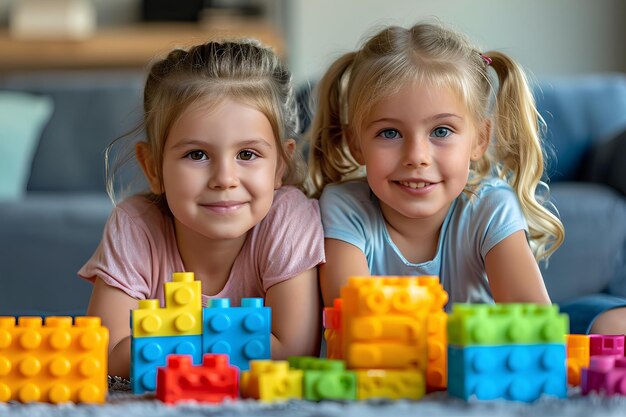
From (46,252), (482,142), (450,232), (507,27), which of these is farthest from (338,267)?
(507,27)

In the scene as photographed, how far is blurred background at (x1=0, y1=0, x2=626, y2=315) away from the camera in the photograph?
7.41 feet

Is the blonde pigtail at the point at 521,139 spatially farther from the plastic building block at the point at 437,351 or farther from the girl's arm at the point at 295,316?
the plastic building block at the point at 437,351

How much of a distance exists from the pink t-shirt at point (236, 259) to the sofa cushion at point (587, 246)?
3.47ft

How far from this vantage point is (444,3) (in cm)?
416

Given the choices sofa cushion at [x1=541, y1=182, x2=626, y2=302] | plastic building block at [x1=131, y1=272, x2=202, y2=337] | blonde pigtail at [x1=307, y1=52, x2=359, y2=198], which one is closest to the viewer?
plastic building block at [x1=131, y1=272, x2=202, y2=337]

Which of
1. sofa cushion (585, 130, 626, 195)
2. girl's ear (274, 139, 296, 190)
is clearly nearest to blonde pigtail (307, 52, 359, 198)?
girl's ear (274, 139, 296, 190)

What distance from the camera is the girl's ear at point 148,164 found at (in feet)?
4.50

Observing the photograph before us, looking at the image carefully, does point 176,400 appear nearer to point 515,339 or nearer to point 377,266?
point 515,339

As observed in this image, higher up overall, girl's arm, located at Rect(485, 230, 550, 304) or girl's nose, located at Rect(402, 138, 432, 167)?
girl's nose, located at Rect(402, 138, 432, 167)

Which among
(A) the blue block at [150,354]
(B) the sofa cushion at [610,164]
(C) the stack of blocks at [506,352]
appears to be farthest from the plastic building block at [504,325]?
(B) the sofa cushion at [610,164]

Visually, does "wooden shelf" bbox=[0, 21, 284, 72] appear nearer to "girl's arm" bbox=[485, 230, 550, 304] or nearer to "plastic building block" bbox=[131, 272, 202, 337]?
"girl's arm" bbox=[485, 230, 550, 304]

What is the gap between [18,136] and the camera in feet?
8.85

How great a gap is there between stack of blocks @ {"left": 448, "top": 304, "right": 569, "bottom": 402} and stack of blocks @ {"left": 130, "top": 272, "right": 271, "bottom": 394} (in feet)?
0.87

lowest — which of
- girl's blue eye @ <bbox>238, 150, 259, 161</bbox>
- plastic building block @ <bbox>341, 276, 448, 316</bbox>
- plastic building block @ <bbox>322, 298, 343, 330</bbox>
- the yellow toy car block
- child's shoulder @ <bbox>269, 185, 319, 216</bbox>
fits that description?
the yellow toy car block
